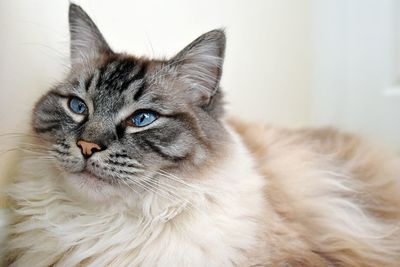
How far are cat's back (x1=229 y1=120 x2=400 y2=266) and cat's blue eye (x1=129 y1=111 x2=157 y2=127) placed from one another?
1.27 ft

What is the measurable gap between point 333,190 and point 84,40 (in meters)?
0.89

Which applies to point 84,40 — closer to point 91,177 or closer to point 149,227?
point 91,177

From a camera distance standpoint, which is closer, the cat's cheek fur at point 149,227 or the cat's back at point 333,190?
the cat's cheek fur at point 149,227

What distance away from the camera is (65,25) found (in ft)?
5.05

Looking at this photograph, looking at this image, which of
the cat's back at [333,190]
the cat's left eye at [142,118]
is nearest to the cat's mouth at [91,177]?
the cat's left eye at [142,118]

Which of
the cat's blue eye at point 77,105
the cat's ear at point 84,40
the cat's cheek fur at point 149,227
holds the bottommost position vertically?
the cat's cheek fur at point 149,227

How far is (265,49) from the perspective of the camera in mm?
2369

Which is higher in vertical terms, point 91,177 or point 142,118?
point 142,118

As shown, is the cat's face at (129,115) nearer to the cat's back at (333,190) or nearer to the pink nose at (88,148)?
the pink nose at (88,148)

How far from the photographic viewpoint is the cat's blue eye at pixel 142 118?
1.18 m

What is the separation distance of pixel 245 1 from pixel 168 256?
1419 millimetres

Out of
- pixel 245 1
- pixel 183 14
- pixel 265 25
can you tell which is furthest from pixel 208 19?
pixel 265 25

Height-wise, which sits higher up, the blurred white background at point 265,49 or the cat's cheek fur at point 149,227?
the blurred white background at point 265,49

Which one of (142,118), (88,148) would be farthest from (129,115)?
(88,148)
